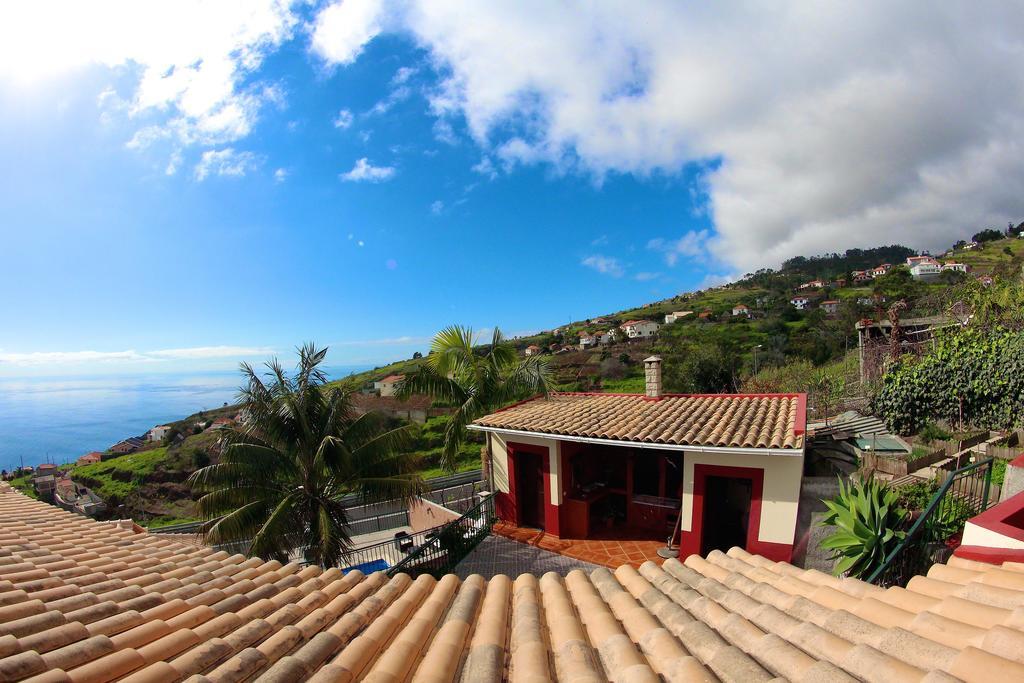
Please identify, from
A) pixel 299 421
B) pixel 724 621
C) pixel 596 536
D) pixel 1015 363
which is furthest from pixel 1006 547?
pixel 299 421

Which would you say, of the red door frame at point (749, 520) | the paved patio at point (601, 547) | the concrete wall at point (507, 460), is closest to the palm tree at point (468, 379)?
the concrete wall at point (507, 460)

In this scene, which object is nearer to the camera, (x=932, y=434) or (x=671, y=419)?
(x=671, y=419)

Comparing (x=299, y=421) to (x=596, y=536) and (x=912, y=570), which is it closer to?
(x=596, y=536)

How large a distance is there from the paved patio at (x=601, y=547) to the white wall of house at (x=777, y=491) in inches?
101

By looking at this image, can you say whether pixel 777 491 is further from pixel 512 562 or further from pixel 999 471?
pixel 512 562

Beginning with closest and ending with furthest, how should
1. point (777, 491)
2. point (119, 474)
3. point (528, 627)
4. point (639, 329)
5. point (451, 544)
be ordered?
point (528, 627)
point (777, 491)
point (451, 544)
point (119, 474)
point (639, 329)

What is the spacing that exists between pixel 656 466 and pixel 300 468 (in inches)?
376

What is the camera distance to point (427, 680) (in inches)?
98.4

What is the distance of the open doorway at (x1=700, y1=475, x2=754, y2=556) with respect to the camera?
35.5 feet

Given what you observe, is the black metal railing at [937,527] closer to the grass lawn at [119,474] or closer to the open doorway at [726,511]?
the open doorway at [726,511]

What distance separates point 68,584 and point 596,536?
10.3 m

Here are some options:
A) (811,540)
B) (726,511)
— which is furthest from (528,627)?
(726,511)

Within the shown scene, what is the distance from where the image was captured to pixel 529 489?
12.8 metres

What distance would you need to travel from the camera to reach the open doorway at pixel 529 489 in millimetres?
12547
